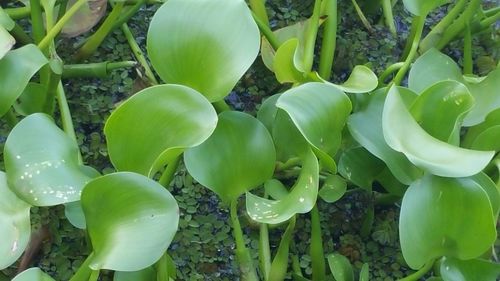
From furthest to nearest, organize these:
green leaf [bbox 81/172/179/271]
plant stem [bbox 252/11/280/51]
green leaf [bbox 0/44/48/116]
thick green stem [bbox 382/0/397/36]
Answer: thick green stem [bbox 382/0/397/36], plant stem [bbox 252/11/280/51], green leaf [bbox 0/44/48/116], green leaf [bbox 81/172/179/271]

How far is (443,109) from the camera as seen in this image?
63 centimetres

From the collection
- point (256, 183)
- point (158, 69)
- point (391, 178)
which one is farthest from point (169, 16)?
point (391, 178)

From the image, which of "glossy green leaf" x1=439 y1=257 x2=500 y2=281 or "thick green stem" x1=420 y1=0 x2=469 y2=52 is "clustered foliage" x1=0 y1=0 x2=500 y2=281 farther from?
"thick green stem" x1=420 y1=0 x2=469 y2=52

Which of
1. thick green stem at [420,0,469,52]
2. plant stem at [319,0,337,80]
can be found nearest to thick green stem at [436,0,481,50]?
thick green stem at [420,0,469,52]

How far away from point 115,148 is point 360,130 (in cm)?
23

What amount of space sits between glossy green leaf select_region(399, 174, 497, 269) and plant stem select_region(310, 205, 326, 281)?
120 mm

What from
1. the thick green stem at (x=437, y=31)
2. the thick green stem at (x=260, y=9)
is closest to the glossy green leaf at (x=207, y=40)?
the thick green stem at (x=260, y=9)

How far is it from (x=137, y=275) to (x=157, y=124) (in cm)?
14

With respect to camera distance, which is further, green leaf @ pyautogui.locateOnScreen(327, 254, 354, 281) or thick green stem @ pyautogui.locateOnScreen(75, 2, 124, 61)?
thick green stem @ pyautogui.locateOnScreen(75, 2, 124, 61)

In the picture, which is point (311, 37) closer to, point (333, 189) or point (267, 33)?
point (267, 33)

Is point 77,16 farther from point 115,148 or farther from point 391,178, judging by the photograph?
point 391,178

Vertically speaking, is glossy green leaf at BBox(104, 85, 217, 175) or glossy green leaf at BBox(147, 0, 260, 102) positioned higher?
glossy green leaf at BBox(147, 0, 260, 102)

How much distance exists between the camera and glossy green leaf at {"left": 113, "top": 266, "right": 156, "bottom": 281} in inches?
23.7

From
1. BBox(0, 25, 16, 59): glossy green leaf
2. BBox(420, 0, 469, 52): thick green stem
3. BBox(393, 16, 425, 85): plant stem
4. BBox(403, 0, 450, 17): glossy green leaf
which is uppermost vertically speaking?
BBox(0, 25, 16, 59): glossy green leaf
